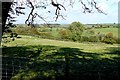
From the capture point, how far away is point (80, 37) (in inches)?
1302

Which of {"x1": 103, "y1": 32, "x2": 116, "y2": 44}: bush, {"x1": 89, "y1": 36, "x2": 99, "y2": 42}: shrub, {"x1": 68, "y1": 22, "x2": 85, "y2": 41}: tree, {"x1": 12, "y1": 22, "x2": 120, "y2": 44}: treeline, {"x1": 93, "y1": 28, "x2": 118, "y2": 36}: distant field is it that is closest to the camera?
{"x1": 12, "y1": 22, "x2": 120, "y2": 44}: treeline

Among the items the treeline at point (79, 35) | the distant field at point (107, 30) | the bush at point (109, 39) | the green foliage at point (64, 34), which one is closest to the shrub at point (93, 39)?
the treeline at point (79, 35)

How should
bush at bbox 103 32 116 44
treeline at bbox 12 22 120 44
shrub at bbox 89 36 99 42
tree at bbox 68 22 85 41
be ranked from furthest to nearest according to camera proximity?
1. tree at bbox 68 22 85 41
2. shrub at bbox 89 36 99 42
3. bush at bbox 103 32 116 44
4. treeline at bbox 12 22 120 44

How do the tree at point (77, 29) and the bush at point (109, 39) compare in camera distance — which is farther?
the tree at point (77, 29)

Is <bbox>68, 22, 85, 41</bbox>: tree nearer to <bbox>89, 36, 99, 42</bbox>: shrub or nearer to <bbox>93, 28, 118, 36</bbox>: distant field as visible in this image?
<bbox>89, 36, 99, 42</bbox>: shrub

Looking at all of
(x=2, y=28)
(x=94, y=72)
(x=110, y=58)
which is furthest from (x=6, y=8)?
(x=110, y=58)

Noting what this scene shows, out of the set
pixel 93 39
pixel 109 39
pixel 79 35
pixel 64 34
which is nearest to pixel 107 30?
pixel 109 39

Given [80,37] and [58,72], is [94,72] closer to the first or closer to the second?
[58,72]

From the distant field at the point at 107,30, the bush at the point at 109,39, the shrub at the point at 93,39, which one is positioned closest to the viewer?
the bush at the point at 109,39

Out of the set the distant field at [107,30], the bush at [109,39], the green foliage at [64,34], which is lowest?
the bush at [109,39]

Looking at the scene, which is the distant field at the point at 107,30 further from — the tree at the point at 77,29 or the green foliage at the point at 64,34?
the green foliage at the point at 64,34

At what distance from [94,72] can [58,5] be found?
4040 mm

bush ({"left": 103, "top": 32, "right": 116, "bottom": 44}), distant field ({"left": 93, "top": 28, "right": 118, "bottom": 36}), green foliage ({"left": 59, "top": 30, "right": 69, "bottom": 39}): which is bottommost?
bush ({"left": 103, "top": 32, "right": 116, "bottom": 44})

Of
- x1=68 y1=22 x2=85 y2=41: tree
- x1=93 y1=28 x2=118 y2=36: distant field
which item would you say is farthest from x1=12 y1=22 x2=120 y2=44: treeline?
x1=93 y1=28 x2=118 y2=36: distant field
